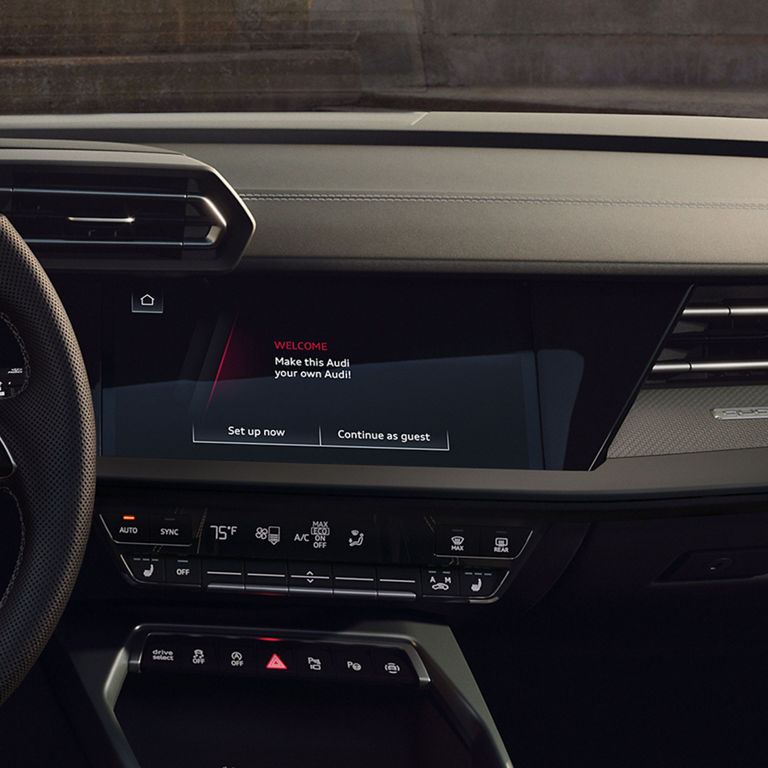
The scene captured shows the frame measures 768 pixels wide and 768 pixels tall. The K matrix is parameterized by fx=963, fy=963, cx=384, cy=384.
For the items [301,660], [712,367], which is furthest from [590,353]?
[301,660]

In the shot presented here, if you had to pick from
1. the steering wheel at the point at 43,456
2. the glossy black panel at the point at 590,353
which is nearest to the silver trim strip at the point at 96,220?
the steering wheel at the point at 43,456

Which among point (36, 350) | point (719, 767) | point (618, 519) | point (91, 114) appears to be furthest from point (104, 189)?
point (719, 767)

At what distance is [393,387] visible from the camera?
1.55m

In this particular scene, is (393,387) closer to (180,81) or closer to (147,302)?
(147,302)

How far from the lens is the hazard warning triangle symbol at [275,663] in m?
A: 1.64

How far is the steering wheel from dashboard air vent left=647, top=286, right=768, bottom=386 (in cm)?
92

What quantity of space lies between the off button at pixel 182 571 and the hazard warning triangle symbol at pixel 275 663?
200 mm

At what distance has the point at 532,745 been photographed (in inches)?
78.6

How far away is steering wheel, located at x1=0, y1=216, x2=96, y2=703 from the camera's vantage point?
116cm

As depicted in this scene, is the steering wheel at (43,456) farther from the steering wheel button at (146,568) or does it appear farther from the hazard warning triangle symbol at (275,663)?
the hazard warning triangle symbol at (275,663)

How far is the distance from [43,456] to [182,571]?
1.48ft

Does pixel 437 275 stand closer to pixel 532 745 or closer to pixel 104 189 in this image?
pixel 104 189

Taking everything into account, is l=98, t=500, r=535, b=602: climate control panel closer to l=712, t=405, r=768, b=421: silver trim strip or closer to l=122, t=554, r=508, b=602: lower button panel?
l=122, t=554, r=508, b=602: lower button panel

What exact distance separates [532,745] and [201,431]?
39.6 inches
